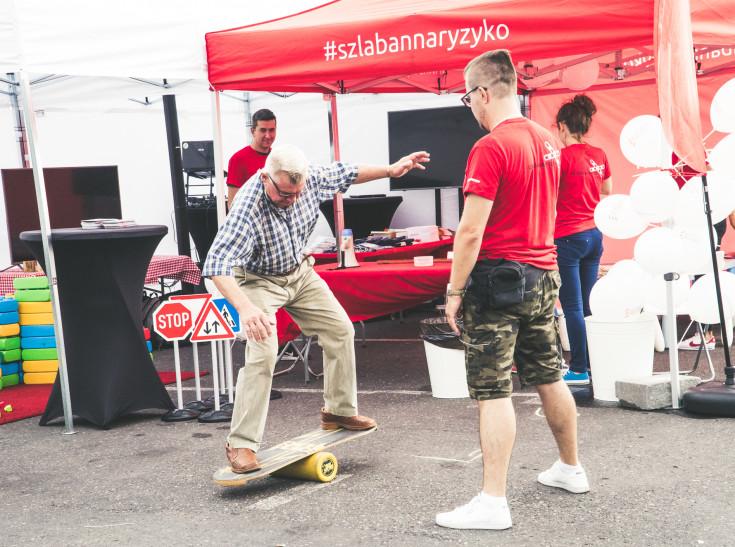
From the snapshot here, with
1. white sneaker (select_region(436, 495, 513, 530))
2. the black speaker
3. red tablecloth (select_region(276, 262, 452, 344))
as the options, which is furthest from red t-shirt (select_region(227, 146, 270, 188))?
the black speaker

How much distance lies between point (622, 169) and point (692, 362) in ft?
10.1

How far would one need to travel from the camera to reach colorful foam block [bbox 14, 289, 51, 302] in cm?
653

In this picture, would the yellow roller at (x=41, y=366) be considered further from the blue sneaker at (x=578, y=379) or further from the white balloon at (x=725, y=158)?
the white balloon at (x=725, y=158)

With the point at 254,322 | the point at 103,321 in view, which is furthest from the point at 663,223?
the point at 103,321

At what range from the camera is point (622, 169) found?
8.41 meters

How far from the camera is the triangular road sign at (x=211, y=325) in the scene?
15.7 ft

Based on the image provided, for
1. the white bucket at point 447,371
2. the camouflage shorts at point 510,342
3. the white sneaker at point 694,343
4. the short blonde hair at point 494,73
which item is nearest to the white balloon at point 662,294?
the white bucket at point 447,371

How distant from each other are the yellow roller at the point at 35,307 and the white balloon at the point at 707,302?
496cm

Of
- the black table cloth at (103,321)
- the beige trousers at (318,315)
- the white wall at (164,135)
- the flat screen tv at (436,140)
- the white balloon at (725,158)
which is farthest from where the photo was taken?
the white wall at (164,135)

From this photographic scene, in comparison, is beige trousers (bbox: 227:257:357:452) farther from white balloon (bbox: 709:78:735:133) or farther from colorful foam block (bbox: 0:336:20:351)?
colorful foam block (bbox: 0:336:20:351)

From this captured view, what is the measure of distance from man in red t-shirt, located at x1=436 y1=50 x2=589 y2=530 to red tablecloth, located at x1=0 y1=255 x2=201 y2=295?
4.53 meters

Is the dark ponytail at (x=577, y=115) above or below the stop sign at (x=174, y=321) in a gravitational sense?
above

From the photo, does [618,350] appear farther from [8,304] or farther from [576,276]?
[8,304]

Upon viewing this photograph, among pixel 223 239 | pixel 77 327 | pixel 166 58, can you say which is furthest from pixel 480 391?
pixel 166 58
